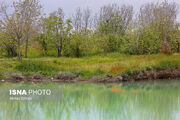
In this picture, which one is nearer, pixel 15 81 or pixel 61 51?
pixel 15 81

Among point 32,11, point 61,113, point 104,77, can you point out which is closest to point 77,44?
point 32,11

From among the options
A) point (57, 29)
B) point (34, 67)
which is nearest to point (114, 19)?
point (57, 29)

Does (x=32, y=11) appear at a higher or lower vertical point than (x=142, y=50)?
higher

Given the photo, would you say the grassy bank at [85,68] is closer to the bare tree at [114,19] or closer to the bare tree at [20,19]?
the bare tree at [20,19]

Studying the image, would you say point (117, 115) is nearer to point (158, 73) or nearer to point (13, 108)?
point (13, 108)

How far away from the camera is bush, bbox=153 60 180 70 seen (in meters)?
19.6

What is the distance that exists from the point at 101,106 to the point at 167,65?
11.6 metres

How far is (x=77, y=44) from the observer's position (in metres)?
37.5

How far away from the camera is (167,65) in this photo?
1978cm

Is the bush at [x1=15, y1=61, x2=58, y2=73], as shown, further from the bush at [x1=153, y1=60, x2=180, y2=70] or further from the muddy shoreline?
the bush at [x1=153, y1=60, x2=180, y2=70]

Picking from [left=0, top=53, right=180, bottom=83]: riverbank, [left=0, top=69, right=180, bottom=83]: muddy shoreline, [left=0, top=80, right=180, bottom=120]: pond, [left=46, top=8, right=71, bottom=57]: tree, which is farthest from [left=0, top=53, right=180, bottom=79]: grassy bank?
[left=46, top=8, right=71, bottom=57]: tree

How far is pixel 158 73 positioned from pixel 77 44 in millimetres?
20420

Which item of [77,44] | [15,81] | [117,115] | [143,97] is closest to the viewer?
[117,115]

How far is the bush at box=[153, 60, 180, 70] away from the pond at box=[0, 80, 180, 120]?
212 inches
